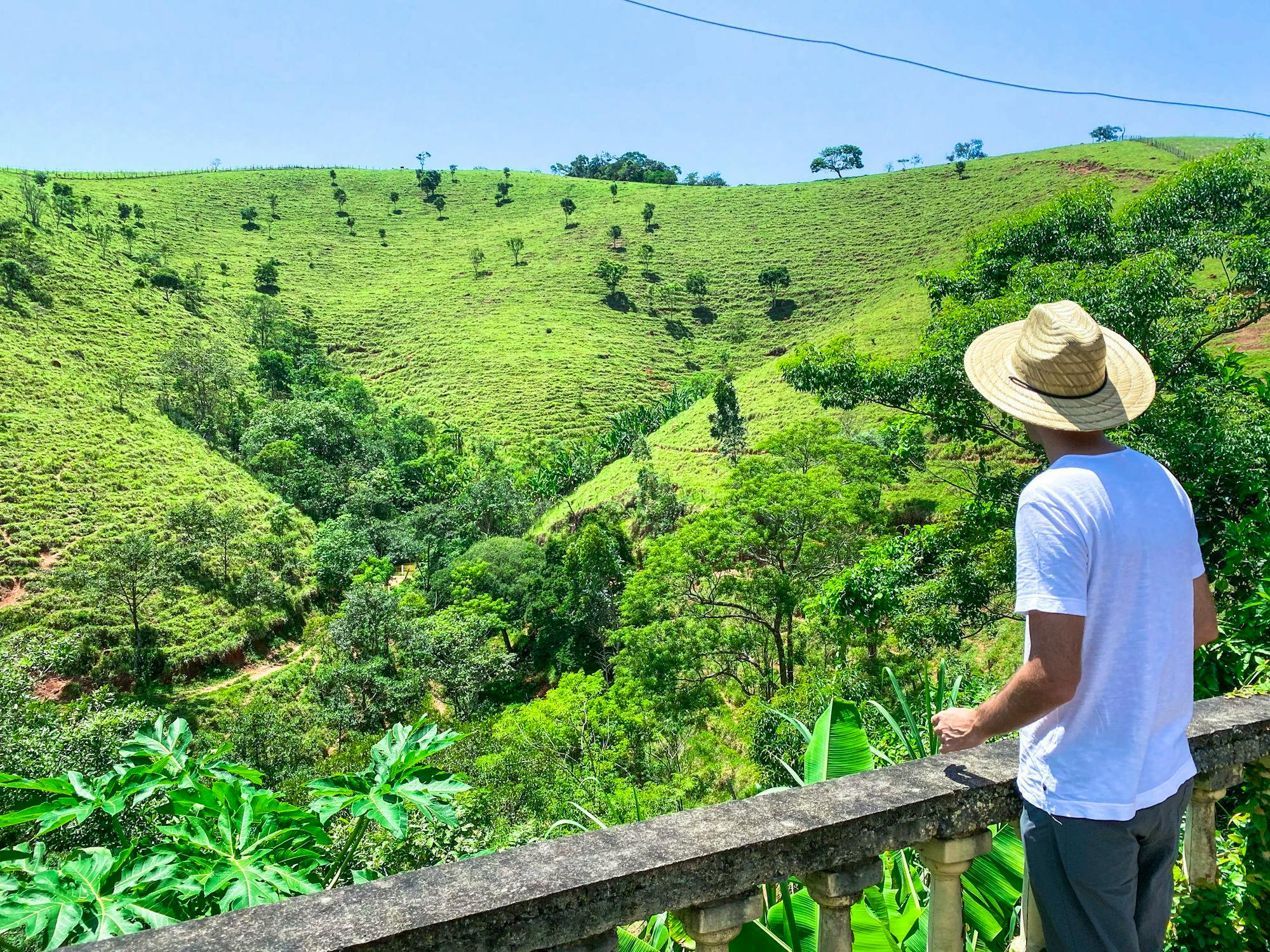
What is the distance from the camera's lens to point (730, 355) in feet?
207

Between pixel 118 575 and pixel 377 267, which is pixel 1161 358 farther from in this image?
pixel 377 267

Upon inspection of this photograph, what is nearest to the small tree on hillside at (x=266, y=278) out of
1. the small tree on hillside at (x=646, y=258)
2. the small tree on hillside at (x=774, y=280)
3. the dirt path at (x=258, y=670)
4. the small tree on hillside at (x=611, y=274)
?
the small tree on hillside at (x=611, y=274)

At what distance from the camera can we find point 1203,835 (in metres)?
1.96

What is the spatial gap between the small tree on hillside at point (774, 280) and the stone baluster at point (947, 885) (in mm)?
69145

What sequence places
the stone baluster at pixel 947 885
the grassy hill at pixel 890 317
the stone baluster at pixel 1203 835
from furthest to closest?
the grassy hill at pixel 890 317 < the stone baluster at pixel 1203 835 < the stone baluster at pixel 947 885

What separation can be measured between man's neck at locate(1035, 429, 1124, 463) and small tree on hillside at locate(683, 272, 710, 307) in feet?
232

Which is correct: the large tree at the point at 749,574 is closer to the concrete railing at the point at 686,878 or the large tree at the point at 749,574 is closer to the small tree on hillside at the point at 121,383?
the concrete railing at the point at 686,878

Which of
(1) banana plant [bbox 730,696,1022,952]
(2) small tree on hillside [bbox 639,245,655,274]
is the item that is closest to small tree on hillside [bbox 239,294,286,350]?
(2) small tree on hillside [bbox 639,245,655,274]

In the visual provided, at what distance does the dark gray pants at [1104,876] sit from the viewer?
1443 millimetres

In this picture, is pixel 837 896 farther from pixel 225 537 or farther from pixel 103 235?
pixel 103 235

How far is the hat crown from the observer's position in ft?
5.24

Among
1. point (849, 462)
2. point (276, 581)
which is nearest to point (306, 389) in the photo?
point (276, 581)

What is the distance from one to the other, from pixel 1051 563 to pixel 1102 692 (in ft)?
0.94

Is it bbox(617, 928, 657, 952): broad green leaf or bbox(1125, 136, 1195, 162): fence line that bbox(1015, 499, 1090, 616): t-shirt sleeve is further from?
bbox(1125, 136, 1195, 162): fence line
